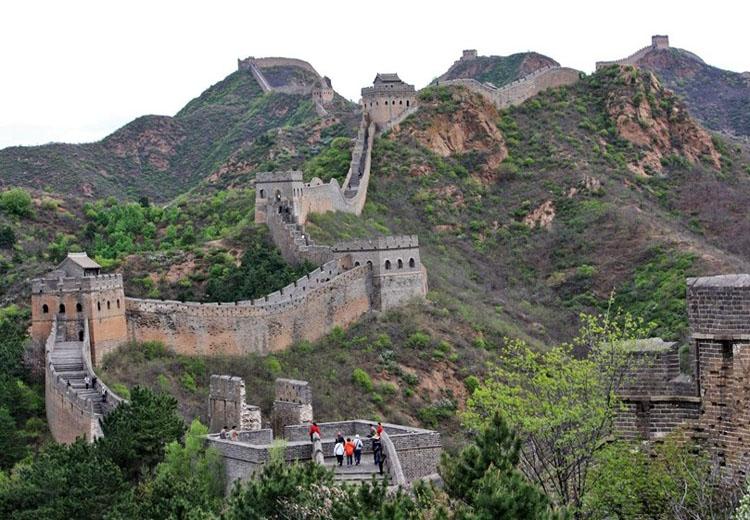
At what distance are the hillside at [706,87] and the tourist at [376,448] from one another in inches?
4386

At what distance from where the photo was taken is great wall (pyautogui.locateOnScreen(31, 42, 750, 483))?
48.4 feet

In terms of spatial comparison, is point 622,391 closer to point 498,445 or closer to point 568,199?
point 498,445

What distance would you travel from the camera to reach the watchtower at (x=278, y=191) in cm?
5612

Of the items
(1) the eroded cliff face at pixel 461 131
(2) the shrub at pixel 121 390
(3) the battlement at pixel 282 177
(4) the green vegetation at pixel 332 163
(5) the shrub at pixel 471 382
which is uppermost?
(1) the eroded cliff face at pixel 461 131

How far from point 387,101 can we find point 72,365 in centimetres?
4271

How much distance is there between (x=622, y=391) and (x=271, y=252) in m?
37.7

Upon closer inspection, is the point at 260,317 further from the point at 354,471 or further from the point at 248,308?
the point at 354,471

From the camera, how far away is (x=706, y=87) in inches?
5719

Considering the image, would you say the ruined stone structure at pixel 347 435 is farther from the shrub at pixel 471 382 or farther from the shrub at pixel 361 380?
the shrub at pixel 471 382

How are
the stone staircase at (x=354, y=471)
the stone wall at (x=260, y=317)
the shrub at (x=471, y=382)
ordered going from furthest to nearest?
the shrub at (x=471, y=382), the stone wall at (x=260, y=317), the stone staircase at (x=354, y=471)

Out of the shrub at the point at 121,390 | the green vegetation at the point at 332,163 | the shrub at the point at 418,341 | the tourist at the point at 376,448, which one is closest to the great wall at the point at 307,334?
the tourist at the point at 376,448

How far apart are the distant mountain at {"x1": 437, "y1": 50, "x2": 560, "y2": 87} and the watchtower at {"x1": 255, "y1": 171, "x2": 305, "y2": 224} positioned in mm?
68738

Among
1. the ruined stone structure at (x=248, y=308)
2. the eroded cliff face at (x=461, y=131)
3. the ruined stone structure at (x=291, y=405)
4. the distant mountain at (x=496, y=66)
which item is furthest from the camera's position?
the distant mountain at (x=496, y=66)

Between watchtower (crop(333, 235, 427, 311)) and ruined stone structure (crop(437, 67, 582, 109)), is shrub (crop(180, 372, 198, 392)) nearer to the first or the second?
watchtower (crop(333, 235, 427, 311))
